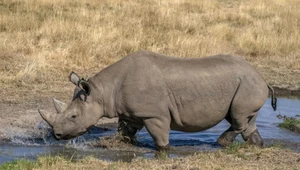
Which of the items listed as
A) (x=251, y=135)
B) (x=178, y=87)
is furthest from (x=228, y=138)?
(x=178, y=87)

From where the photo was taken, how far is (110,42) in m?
17.0

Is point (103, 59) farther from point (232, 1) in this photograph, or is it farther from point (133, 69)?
point (232, 1)

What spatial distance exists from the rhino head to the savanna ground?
1.30 metres

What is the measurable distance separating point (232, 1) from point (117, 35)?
14.9 m

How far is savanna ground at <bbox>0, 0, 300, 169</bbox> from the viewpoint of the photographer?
12.3 m

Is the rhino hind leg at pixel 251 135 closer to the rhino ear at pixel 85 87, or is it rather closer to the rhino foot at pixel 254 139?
the rhino foot at pixel 254 139

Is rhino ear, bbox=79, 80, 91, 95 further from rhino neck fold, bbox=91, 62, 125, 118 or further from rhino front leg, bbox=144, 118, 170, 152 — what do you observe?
rhino front leg, bbox=144, 118, 170, 152

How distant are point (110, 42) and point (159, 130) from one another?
791 cm

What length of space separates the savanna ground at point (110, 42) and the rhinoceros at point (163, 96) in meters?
1.16

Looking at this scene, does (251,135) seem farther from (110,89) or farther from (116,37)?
(116,37)

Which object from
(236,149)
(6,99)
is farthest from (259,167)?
(6,99)

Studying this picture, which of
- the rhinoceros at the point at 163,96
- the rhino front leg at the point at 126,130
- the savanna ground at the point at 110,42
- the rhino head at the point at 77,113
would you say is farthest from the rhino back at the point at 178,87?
the savanna ground at the point at 110,42

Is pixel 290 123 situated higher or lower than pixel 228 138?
lower

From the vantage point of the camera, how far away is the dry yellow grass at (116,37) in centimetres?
1463
